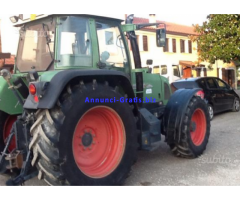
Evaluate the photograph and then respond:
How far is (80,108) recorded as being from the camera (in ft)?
11.1

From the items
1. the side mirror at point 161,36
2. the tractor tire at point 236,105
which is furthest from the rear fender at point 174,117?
the tractor tire at point 236,105

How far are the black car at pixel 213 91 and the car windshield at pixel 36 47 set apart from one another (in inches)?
231

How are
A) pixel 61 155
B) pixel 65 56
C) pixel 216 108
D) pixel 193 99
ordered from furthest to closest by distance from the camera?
pixel 216 108 → pixel 193 99 → pixel 65 56 → pixel 61 155

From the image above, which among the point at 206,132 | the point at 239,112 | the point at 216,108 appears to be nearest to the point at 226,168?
the point at 206,132

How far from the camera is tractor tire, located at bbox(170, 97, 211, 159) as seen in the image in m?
5.01

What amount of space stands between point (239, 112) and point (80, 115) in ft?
31.1

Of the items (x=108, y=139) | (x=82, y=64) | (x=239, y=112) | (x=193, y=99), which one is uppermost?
(x=82, y=64)

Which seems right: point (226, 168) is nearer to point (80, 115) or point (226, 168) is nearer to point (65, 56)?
point (80, 115)

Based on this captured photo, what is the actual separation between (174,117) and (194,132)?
78cm

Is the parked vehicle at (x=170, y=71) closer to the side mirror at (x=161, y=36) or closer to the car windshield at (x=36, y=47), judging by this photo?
the side mirror at (x=161, y=36)

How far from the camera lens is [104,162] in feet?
12.8

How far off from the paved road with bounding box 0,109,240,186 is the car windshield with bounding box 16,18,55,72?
172cm

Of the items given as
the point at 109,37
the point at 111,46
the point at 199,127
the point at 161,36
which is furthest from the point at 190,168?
the point at 109,37

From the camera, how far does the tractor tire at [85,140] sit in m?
3.21
